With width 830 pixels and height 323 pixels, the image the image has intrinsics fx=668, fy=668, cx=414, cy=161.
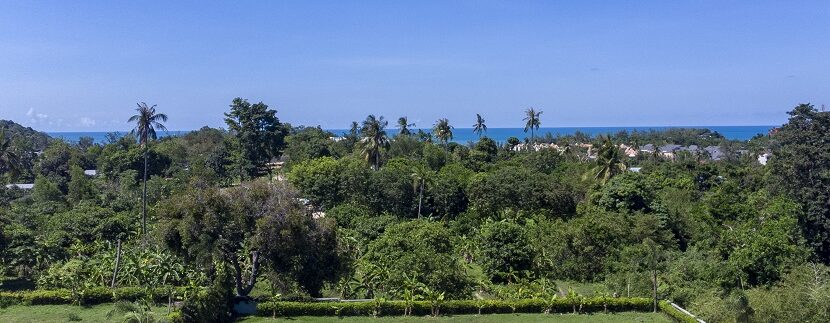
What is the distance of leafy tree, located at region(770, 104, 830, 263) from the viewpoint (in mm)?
32688

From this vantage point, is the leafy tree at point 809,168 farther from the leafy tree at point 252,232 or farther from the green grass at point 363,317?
the leafy tree at point 252,232

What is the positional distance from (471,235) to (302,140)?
41.5m

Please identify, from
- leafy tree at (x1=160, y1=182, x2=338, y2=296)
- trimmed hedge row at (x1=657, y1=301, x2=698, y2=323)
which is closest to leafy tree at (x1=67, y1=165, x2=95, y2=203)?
leafy tree at (x1=160, y1=182, x2=338, y2=296)

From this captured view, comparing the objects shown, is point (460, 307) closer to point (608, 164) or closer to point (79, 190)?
point (608, 164)

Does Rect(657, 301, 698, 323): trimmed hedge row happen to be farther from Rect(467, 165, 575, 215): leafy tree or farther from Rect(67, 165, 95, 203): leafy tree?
Rect(67, 165, 95, 203): leafy tree

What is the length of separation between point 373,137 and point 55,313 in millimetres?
31423

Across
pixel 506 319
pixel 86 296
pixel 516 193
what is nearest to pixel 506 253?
pixel 506 319

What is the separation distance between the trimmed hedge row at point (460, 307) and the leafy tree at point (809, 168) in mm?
Result: 11923

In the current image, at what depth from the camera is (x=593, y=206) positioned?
42.6 metres

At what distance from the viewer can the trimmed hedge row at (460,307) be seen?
26438 mm

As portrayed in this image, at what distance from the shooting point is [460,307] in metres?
27.0

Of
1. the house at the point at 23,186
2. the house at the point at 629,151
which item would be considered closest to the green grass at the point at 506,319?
the house at the point at 23,186

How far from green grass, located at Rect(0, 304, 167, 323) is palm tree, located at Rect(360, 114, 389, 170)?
96.6 ft

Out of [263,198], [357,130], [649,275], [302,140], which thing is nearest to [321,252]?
[263,198]
